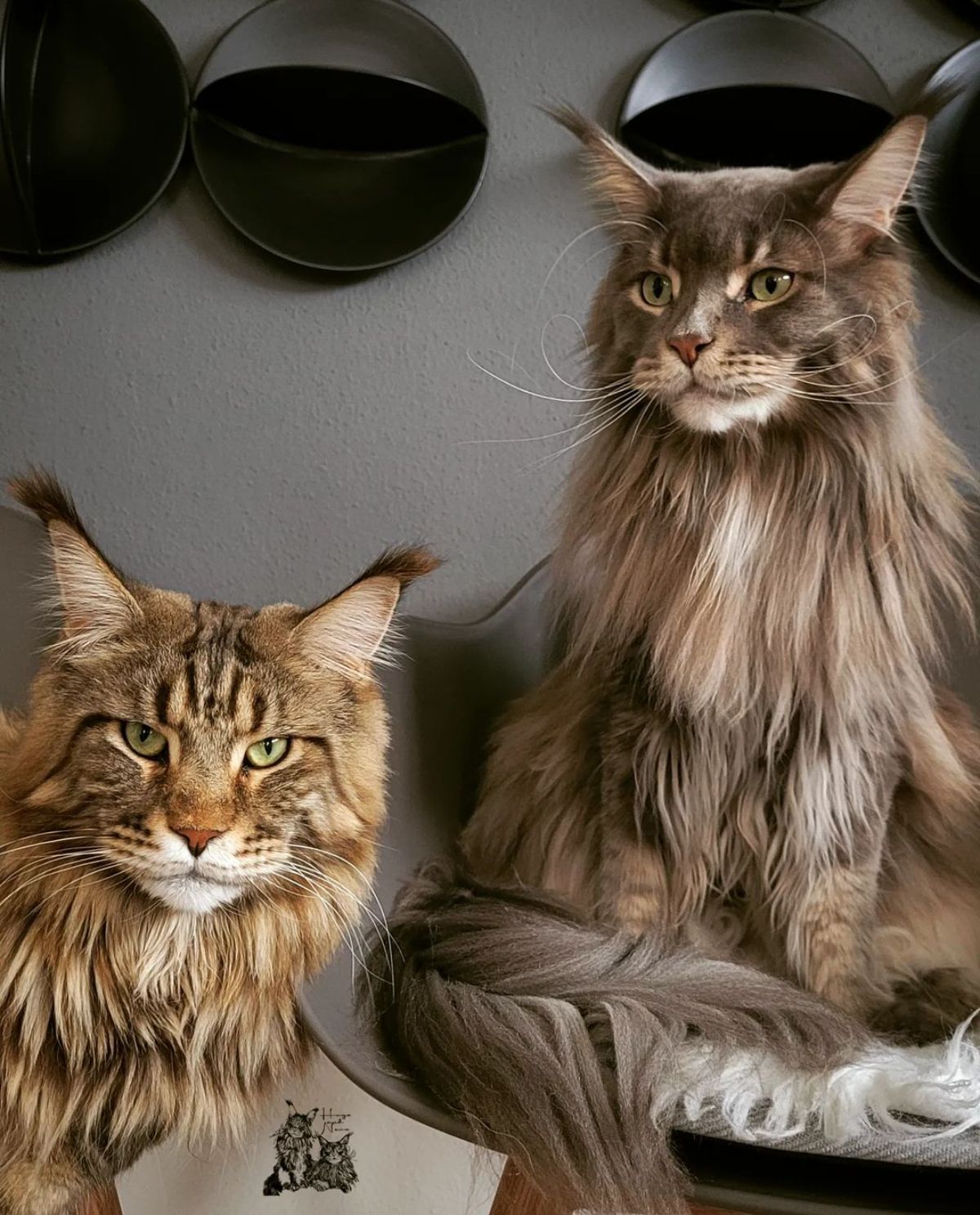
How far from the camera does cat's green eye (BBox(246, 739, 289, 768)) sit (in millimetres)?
1024

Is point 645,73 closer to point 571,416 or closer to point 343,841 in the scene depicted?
point 571,416

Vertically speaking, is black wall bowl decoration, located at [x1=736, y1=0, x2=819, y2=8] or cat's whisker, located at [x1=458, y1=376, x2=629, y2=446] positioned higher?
black wall bowl decoration, located at [x1=736, y1=0, x2=819, y2=8]

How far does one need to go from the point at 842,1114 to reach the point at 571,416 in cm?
112

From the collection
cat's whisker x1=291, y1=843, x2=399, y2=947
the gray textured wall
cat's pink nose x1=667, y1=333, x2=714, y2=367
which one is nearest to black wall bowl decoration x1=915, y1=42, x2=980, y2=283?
the gray textured wall

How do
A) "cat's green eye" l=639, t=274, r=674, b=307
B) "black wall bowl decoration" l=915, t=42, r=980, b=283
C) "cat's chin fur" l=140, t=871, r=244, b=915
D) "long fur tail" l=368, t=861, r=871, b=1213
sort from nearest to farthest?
"long fur tail" l=368, t=861, r=871, b=1213, "cat's chin fur" l=140, t=871, r=244, b=915, "cat's green eye" l=639, t=274, r=674, b=307, "black wall bowl decoration" l=915, t=42, r=980, b=283

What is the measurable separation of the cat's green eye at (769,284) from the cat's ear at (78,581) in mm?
683

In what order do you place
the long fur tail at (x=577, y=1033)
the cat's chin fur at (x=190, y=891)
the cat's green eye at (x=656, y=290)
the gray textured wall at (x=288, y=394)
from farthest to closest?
1. the gray textured wall at (x=288, y=394)
2. the cat's green eye at (x=656, y=290)
3. the cat's chin fur at (x=190, y=891)
4. the long fur tail at (x=577, y=1033)

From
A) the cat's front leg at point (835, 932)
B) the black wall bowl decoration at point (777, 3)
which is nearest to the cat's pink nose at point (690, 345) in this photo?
the cat's front leg at point (835, 932)

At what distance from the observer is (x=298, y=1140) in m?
1.53

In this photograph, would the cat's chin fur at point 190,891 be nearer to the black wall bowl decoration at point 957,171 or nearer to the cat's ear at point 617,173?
the cat's ear at point 617,173

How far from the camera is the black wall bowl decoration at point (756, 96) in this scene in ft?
5.25

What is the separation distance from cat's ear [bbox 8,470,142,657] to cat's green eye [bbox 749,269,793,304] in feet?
2.24

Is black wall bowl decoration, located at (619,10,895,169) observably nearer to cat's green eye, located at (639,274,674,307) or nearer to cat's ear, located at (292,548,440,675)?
cat's green eye, located at (639,274,674,307)

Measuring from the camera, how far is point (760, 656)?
3.66ft
